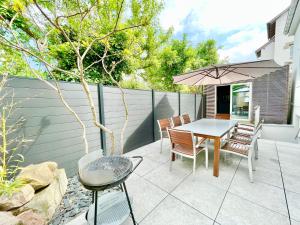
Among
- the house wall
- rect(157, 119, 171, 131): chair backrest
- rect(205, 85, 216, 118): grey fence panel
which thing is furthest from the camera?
rect(205, 85, 216, 118): grey fence panel

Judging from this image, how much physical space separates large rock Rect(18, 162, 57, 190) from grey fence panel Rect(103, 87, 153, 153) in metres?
1.25

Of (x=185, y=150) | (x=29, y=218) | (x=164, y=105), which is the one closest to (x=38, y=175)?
(x=29, y=218)

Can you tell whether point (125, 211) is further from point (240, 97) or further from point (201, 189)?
point (240, 97)

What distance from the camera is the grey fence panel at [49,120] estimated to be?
1.76 meters

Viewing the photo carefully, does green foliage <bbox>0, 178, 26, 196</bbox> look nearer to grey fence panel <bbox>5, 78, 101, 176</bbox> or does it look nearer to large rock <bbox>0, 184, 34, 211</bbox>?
large rock <bbox>0, 184, 34, 211</bbox>

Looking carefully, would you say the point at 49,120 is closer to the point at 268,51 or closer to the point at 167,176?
the point at 167,176

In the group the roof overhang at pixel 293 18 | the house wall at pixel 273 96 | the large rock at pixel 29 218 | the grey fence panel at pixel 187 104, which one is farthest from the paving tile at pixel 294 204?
the roof overhang at pixel 293 18

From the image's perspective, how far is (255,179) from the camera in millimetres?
2078

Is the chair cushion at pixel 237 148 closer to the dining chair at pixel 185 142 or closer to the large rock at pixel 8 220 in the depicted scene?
the dining chair at pixel 185 142

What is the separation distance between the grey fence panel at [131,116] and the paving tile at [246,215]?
7.60 ft

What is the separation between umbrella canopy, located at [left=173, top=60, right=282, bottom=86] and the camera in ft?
7.45

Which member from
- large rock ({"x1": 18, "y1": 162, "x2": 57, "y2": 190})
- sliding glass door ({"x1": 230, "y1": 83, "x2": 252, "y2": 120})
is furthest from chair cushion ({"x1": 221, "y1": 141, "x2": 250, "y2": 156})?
sliding glass door ({"x1": 230, "y1": 83, "x2": 252, "y2": 120})

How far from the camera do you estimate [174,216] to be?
1453 mm

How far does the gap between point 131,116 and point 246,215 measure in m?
2.71
